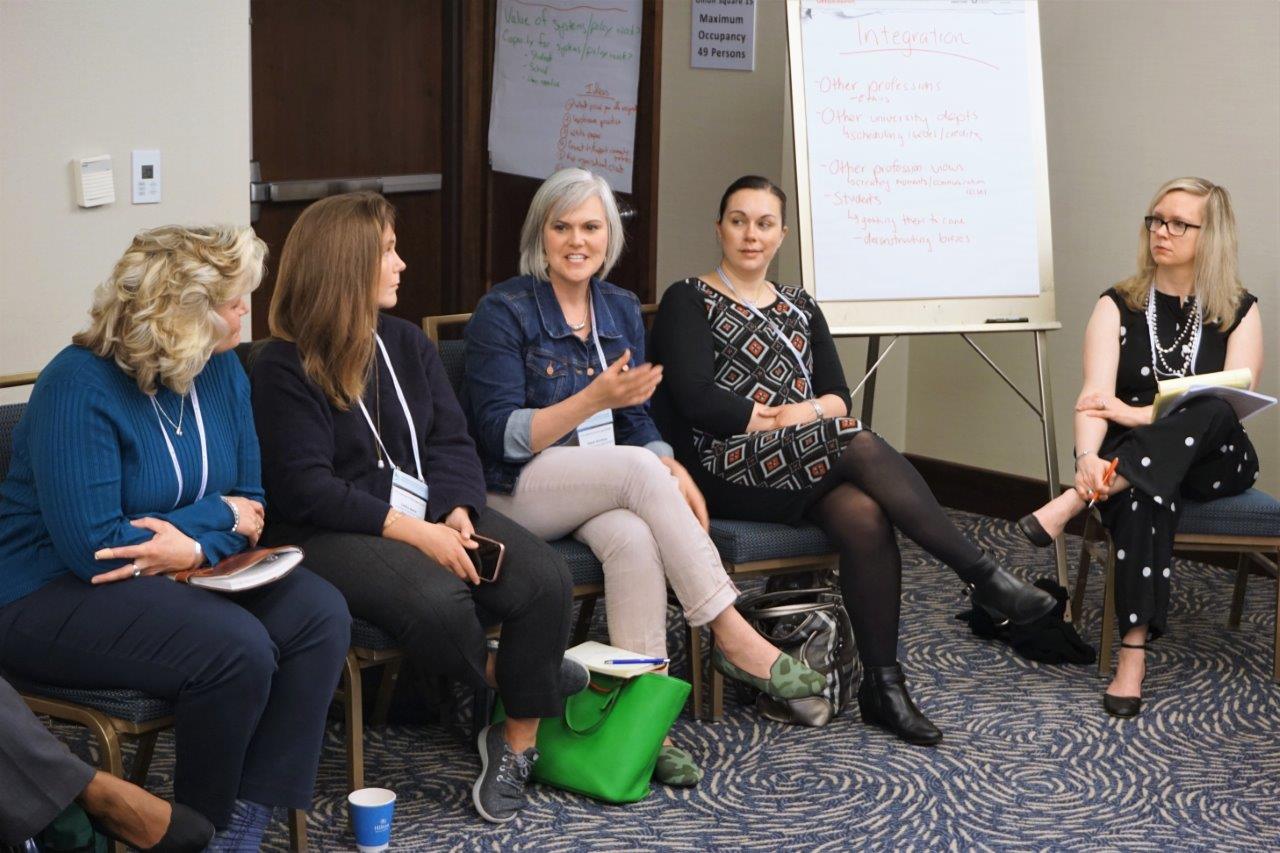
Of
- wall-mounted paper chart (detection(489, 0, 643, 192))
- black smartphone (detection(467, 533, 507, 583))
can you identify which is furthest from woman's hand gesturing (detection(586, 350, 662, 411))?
wall-mounted paper chart (detection(489, 0, 643, 192))

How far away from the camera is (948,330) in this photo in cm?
414

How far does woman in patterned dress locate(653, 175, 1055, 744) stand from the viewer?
3246 mm

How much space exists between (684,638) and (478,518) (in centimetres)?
101

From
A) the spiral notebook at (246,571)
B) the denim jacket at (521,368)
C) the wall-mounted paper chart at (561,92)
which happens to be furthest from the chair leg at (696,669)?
the wall-mounted paper chart at (561,92)

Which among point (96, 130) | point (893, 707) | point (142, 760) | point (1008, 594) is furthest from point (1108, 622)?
point (96, 130)

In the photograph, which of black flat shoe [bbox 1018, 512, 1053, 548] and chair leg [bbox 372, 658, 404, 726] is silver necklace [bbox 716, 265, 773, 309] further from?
Result: chair leg [bbox 372, 658, 404, 726]

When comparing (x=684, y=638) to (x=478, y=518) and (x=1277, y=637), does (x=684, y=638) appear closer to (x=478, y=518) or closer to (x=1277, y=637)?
(x=478, y=518)

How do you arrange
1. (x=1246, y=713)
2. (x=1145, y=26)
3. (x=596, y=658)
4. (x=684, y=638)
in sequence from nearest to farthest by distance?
(x=596, y=658)
(x=1246, y=713)
(x=684, y=638)
(x=1145, y=26)

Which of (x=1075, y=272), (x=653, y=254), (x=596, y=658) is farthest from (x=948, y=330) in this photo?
(x=596, y=658)

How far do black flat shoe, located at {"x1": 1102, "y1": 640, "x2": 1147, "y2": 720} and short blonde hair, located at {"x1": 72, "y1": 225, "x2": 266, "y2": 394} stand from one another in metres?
Answer: 2.13

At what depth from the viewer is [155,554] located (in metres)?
2.39

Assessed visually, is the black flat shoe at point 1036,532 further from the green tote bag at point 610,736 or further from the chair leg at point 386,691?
the chair leg at point 386,691

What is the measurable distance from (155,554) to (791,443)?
1.42 meters

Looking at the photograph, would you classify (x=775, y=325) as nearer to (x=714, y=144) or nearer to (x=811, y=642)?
(x=811, y=642)
